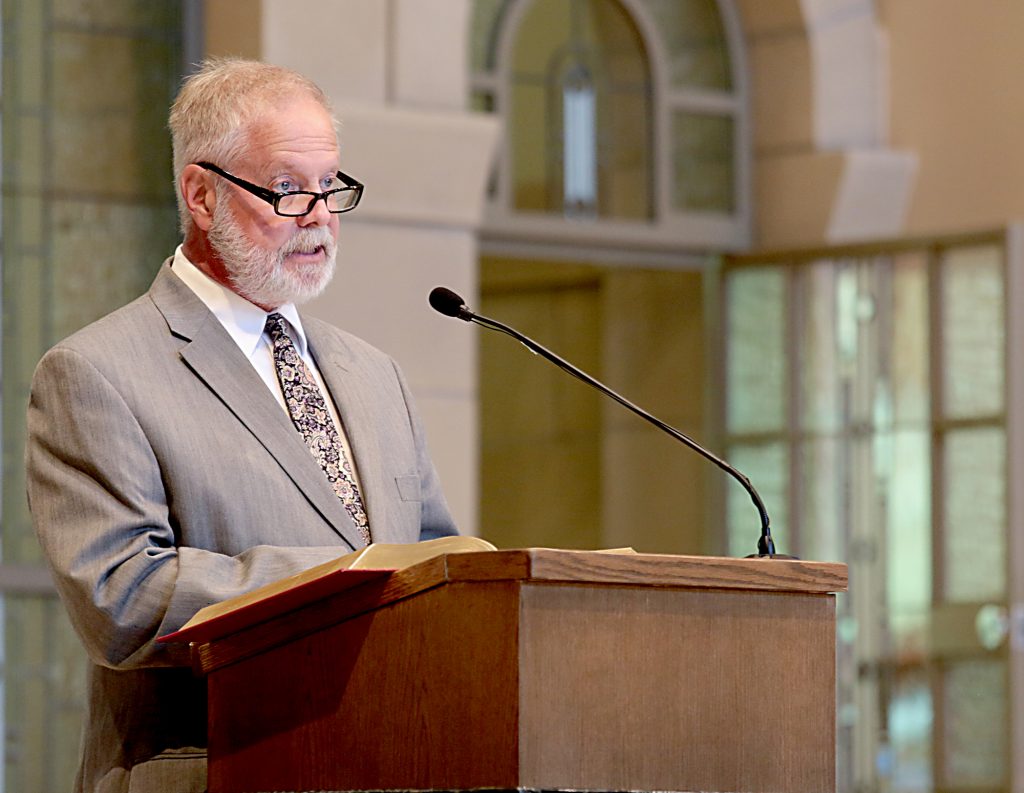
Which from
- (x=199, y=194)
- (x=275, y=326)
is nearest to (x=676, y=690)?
(x=275, y=326)

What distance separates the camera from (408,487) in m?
2.92

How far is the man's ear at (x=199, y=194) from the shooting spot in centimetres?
288

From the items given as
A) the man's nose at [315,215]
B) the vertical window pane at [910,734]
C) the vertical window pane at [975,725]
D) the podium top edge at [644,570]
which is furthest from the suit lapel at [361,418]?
the vertical window pane at [910,734]

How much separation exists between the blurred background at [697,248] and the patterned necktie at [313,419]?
2940 mm

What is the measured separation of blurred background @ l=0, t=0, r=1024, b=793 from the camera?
19.2 ft

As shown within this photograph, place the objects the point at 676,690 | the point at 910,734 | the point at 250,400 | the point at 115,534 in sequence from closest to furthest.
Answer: the point at 676,690 < the point at 115,534 < the point at 250,400 < the point at 910,734

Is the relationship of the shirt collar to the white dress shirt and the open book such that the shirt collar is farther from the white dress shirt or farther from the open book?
the open book

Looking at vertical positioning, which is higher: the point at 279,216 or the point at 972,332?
the point at 972,332

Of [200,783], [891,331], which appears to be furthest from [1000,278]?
[200,783]

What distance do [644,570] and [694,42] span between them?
5.31 m

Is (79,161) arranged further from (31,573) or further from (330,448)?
(330,448)

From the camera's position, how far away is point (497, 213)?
6789mm

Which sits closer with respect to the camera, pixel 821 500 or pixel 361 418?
pixel 361 418

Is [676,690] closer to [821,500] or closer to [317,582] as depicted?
[317,582]
